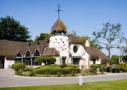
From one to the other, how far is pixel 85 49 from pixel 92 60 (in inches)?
138

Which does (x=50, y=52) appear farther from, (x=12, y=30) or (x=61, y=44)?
(x=12, y=30)

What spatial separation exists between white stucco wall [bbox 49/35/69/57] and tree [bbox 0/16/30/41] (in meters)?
27.3

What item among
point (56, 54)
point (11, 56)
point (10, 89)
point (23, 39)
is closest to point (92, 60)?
point (56, 54)

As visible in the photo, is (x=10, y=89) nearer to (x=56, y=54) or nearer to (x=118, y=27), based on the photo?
(x=56, y=54)

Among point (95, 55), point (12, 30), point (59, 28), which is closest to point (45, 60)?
point (59, 28)

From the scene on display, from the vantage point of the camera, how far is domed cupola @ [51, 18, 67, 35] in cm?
4119

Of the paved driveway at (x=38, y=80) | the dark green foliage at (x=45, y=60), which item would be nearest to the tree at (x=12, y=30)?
the dark green foliage at (x=45, y=60)

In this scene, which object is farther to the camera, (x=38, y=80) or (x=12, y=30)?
(x=12, y=30)

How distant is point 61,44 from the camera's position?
134 ft

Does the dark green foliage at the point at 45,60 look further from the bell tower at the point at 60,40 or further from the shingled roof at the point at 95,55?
the shingled roof at the point at 95,55

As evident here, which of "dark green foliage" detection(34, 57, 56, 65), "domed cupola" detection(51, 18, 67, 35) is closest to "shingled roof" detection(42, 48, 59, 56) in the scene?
"dark green foliage" detection(34, 57, 56, 65)

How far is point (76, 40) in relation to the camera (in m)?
46.1

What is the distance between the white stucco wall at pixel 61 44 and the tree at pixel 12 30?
2728cm

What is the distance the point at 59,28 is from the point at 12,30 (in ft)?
96.2
